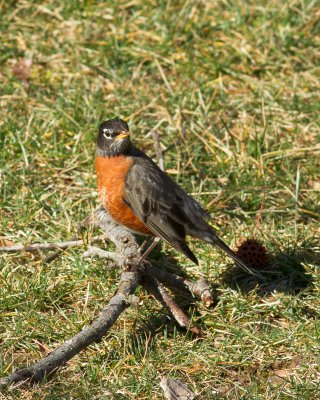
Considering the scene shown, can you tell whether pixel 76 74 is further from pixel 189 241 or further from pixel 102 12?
pixel 189 241

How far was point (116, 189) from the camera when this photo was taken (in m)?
5.62

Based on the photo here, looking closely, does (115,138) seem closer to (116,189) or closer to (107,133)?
(107,133)

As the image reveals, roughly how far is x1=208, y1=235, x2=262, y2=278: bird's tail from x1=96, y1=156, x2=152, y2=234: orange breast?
469 millimetres

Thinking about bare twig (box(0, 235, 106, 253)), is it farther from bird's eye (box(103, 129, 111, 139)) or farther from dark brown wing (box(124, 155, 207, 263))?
bird's eye (box(103, 129, 111, 139))

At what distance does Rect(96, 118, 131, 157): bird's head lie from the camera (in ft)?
19.0

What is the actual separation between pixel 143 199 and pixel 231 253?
0.72m

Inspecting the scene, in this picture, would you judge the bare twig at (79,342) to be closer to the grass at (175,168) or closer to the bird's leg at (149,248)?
the grass at (175,168)

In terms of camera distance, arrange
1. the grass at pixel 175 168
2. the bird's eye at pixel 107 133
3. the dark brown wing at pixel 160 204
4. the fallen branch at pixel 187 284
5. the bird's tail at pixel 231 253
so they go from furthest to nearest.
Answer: the bird's eye at pixel 107 133 → the dark brown wing at pixel 160 204 → the bird's tail at pixel 231 253 → the fallen branch at pixel 187 284 → the grass at pixel 175 168

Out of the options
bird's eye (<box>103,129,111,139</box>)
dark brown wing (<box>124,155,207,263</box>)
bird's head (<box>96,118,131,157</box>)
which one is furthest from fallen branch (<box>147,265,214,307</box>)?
bird's eye (<box>103,129,111,139</box>)

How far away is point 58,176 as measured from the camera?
6.61 metres

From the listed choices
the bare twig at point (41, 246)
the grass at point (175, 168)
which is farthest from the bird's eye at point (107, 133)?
the bare twig at point (41, 246)

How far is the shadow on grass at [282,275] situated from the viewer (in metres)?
5.49

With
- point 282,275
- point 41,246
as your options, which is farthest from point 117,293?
point 282,275

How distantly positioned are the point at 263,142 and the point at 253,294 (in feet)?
6.08
